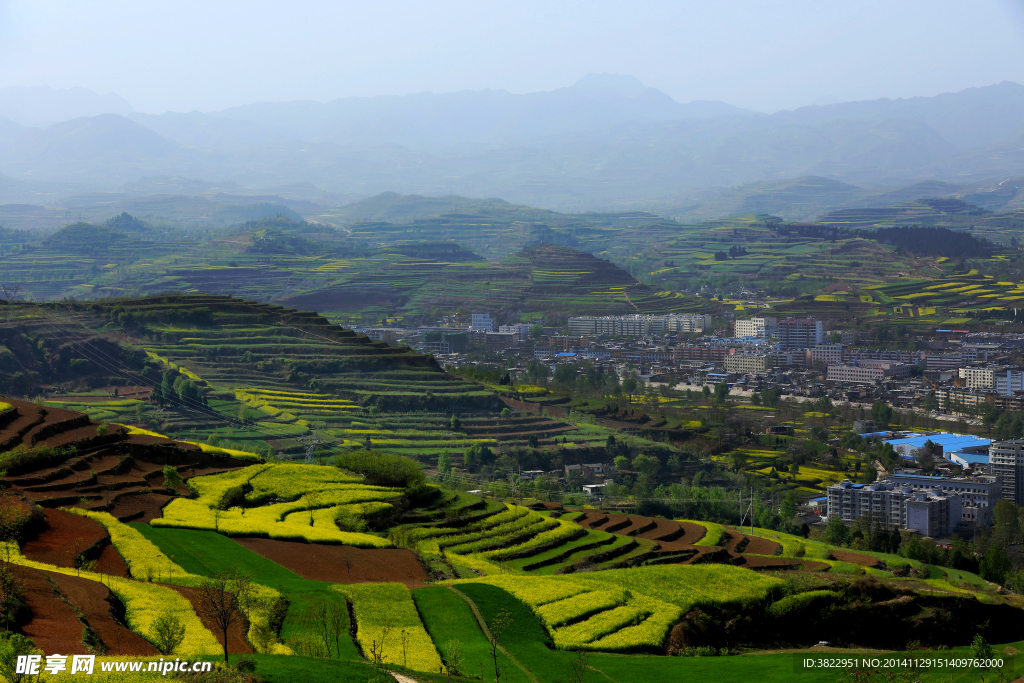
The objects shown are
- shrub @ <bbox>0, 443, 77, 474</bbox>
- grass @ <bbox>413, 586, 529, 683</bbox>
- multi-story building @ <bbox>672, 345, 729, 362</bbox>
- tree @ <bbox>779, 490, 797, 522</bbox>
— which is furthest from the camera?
multi-story building @ <bbox>672, 345, 729, 362</bbox>

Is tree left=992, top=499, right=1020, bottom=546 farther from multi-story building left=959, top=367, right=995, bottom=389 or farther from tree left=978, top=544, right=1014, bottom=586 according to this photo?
multi-story building left=959, top=367, right=995, bottom=389

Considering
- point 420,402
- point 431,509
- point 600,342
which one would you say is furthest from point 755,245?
point 431,509

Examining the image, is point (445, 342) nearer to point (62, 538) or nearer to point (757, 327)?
point (757, 327)

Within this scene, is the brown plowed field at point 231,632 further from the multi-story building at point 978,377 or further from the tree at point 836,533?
the multi-story building at point 978,377

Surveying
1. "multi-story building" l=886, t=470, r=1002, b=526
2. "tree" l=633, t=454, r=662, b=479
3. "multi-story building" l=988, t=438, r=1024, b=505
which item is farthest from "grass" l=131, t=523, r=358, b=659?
"multi-story building" l=988, t=438, r=1024, b=505

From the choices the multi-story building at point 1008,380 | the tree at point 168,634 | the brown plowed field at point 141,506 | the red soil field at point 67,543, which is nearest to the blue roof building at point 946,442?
the multi-story building at point 1008,380

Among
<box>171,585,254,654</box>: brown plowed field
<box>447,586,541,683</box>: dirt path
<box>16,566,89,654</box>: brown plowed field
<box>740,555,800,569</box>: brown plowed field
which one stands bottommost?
<box>740,555,800,569</box>: brown plowed field

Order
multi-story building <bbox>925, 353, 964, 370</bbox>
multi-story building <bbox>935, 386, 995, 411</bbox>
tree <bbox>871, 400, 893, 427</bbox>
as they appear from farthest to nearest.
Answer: multi-story building <bbox>925, 353, 964, 370</bbox> → multi-story building <bbox>935, 386, 995, 411</bbox> → tree <bbox>871, 400, 893, 427</bbox>
